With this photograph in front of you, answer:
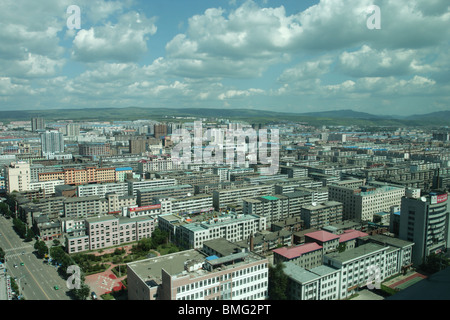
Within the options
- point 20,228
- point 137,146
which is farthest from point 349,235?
point 137,146

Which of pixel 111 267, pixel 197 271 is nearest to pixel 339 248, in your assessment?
pixel 197 271

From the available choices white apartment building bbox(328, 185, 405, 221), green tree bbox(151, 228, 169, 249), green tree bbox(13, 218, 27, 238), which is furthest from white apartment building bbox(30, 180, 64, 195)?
white apartment building bbox(328, 185, 405, 221)

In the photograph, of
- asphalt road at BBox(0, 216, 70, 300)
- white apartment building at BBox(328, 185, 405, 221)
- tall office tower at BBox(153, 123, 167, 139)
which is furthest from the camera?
tall office tower at BBox(153, 123, 167, 139)

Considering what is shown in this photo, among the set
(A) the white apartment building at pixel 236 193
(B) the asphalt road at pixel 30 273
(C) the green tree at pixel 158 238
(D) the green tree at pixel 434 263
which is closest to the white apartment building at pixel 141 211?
(C) the green tree at pixel 158 238

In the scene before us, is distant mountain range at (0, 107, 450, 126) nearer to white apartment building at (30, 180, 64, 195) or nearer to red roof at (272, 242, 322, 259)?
white apartment building at (30, 180, 64, 195)

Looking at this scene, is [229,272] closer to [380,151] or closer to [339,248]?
[339,248]

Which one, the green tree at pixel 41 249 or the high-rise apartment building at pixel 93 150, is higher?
the high-rise apartment building at pixel 93 150

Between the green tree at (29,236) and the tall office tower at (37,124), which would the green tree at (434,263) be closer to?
the green tree at (29,236)
